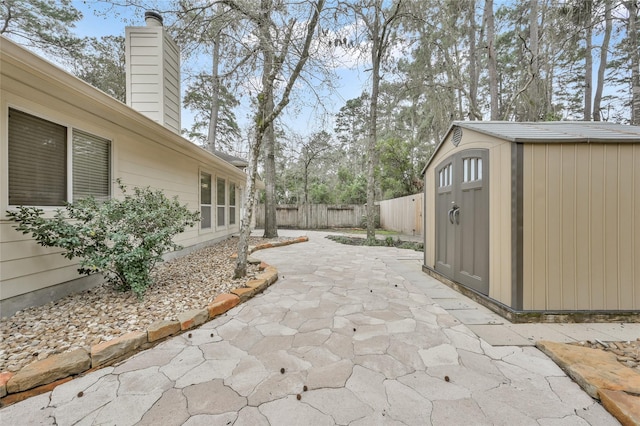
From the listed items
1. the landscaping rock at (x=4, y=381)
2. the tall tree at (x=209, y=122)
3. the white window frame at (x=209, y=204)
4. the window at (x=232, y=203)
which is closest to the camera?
the landscaping rock at (x=4, y=381)

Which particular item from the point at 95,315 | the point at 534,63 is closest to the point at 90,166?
the point at 95,315

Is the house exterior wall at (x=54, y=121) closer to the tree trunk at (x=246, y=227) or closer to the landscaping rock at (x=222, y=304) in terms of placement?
the tree trunk at (x=246, y=227)

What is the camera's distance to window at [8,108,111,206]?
2432 millimetres

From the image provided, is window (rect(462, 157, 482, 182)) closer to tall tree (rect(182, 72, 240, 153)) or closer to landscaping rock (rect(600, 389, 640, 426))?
landscaping rock (rect(600, 389, 640, 426))

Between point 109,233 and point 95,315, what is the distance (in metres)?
0.82

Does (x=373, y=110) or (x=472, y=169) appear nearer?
(x=472, y=169)

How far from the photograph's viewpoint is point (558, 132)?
251 cm

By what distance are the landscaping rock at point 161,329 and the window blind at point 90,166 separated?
2037 millimetres

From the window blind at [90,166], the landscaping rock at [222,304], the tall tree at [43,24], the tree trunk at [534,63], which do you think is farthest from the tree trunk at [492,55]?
the tall tree at [43,24]

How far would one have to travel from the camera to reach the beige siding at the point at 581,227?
2.27 metres

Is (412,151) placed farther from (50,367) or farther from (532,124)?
(50,367)

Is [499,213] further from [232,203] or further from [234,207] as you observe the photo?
[234,207]

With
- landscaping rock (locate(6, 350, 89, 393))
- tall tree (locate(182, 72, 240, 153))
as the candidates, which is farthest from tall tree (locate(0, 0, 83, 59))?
landscaping rock (locate(6, 350, 89, 393))

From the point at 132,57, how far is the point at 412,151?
11494 mm
